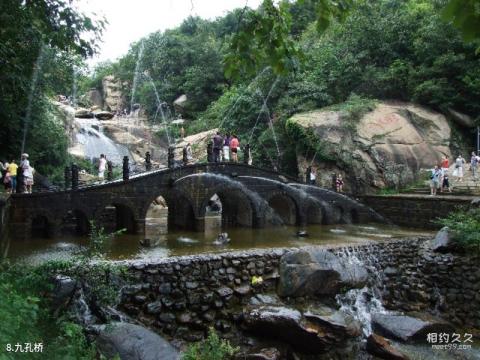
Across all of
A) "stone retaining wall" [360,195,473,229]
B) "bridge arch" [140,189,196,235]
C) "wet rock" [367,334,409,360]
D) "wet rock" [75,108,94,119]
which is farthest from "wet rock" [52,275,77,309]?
"wet rock" [75,108,94,119]

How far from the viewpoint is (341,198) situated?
2105 cm

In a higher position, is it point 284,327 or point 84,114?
point 84,114

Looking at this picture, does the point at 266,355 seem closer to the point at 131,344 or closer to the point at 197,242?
the point at 131,344

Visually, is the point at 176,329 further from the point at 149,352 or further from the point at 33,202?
the point at 33,202

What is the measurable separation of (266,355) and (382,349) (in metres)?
2.63

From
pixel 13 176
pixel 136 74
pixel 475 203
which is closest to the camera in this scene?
pixel 13 176

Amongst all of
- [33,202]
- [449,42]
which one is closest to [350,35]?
[449,42]

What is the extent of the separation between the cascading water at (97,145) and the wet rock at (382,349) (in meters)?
23.7

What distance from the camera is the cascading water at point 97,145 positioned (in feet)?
98.9

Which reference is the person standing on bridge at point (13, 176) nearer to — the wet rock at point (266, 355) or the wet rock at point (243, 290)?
the wet rock at point (243, 290)

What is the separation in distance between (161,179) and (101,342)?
981cm

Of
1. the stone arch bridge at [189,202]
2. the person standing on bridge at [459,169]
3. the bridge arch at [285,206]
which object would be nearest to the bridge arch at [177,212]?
the stone arch bridge at [189,202]

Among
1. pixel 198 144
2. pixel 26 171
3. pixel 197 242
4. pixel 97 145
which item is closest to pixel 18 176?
pixel 26 171

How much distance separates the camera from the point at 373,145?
2439 centimetres
